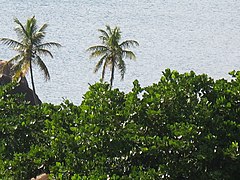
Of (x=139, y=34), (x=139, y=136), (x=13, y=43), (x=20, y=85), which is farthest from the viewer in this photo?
(x=139, y=34)

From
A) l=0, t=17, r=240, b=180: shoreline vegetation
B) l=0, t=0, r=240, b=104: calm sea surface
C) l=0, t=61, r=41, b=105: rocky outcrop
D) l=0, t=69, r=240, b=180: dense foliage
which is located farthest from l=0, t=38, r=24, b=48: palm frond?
l=0, t=0, r=240, b=104: calm sea surface

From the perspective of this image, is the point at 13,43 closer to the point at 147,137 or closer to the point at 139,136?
the point at 139,136

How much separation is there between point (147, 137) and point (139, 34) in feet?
381

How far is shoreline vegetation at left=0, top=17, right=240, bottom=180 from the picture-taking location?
22656 mm

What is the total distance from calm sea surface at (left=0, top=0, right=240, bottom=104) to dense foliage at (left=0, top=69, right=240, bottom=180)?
81.5 m

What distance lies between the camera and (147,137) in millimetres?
23062

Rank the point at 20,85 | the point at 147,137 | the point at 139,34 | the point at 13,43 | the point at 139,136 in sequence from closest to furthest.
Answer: the point at 147,137 < the point at 139,136 < the point at 13,43 < the point at 20,85 < the point at 139,34

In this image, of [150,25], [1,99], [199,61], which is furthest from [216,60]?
[1,99]

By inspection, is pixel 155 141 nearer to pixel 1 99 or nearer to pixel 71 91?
pixel 1 99

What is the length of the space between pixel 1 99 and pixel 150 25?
117m

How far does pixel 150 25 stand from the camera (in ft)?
474

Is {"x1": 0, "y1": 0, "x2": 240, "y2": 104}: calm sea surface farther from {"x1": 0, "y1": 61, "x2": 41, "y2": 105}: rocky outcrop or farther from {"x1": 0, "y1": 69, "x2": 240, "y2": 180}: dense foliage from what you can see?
{"x1": 0, "y1": 69, "x2": 240, "y2": 180}: dense foliage

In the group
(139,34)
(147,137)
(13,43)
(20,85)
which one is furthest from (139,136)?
(139,34)

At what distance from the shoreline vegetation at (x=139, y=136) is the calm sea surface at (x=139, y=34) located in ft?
265
